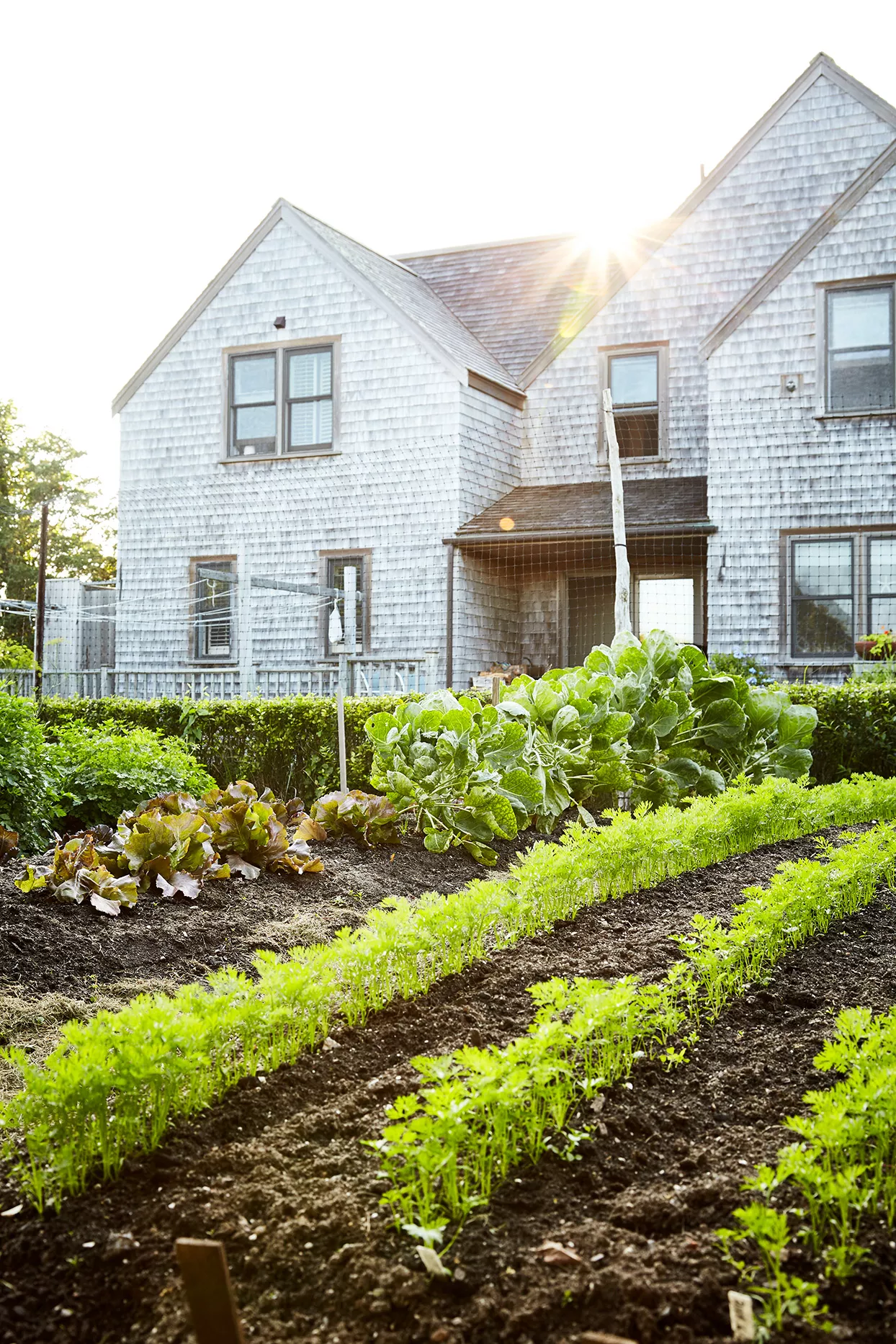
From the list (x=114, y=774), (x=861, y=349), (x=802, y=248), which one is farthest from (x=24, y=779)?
(x=802, y=248)

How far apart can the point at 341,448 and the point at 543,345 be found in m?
3.52

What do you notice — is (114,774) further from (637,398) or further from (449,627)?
(637,398)

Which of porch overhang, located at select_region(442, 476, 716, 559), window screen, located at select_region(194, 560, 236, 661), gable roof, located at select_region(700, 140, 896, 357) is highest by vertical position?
gable roof, located at select_region(700, 140, 896, 357)

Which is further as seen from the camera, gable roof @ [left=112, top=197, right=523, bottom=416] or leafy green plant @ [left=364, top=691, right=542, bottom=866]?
gable roof @ [left=112, top=197, right=523, bottom=416]

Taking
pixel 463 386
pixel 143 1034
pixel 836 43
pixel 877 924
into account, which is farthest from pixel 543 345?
pixel 143 1034

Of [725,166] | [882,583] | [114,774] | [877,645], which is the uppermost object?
[725,166]

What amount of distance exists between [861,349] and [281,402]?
25.2 ft

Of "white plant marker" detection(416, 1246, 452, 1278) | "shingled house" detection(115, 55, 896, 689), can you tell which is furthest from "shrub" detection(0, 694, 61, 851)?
"shingled house" detection(115, 55, 896, 689)

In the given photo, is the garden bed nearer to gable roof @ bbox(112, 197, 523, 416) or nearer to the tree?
gable roof @ bbox(112, 197, 523, 416)

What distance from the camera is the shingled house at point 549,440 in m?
14.2

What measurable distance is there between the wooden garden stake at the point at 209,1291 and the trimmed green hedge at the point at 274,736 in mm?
7736

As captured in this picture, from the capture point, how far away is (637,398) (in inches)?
→ 647

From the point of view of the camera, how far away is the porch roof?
47.8 ft

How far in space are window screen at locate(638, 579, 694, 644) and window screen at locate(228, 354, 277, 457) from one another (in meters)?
5.57
